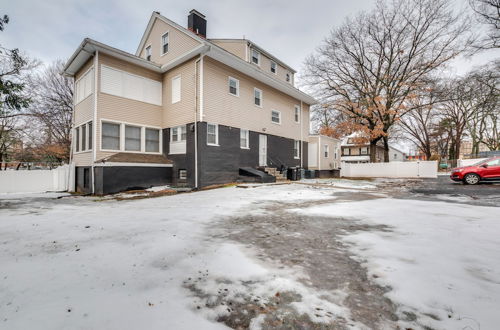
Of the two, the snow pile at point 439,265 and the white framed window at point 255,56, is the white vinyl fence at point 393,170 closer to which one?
the white framed window at point 255,56

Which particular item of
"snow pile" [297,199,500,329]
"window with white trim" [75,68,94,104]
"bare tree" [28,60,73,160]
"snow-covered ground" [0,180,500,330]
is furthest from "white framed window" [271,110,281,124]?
"bare tree" [28,60,73,160]

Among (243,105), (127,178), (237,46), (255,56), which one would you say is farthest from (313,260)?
(255,56)

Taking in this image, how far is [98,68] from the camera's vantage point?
1028 cm

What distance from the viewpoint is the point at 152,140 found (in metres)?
12.4

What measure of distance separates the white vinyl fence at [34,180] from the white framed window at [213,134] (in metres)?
7.98

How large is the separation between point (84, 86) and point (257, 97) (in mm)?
9732

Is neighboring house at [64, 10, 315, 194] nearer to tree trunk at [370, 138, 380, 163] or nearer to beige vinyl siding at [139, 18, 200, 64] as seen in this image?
beige vinyl siding at [139, 18, 200, 64]

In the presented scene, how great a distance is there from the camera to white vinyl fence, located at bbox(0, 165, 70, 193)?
10.6m

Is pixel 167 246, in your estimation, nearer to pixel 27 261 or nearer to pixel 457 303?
pixel 27 261

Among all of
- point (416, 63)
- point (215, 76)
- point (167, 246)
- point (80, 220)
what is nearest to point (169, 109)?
point (215, 76)

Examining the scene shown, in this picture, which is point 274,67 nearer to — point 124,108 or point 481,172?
point 124,108

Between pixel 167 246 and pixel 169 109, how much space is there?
10.8m

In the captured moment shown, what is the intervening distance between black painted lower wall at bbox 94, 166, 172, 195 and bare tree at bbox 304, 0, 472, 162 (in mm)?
16398

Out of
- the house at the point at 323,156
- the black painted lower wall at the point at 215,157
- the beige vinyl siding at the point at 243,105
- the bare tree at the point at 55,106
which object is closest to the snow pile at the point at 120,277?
the black painted lower wall at the point at 215,157
